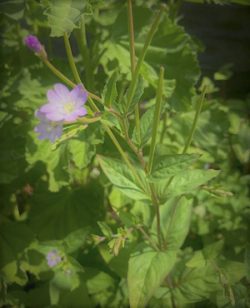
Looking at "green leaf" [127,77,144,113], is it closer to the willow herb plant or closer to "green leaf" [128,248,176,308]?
the willow herb plant

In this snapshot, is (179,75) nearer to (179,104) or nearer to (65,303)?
(179,104)

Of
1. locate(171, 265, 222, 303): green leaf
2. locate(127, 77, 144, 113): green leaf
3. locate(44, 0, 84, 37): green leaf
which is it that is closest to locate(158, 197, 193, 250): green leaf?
locate(171, 265, 222, 303): green leaf

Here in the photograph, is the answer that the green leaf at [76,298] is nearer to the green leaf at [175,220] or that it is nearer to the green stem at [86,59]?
the green leaf at [175,220]

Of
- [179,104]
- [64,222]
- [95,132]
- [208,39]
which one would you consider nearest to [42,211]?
[64,222]

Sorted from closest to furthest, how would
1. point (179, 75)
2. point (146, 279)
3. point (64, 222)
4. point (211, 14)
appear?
1. point (146, 279)
2. point (179, 75)
3. point (64, 222)
4. point (211, 14)

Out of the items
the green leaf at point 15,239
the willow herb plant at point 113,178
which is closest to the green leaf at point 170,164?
the willow herb plant at point 113,178
